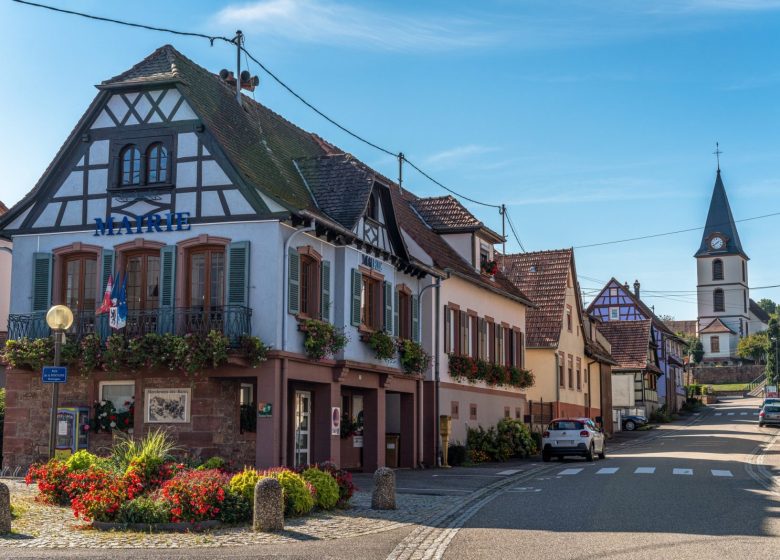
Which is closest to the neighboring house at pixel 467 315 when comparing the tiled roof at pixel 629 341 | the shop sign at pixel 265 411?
the shop sign at pixel 265 411

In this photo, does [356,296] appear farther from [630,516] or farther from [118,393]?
[630,516]

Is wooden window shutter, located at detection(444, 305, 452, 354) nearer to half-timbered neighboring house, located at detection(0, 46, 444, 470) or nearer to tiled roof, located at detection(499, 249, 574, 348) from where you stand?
half-timbered neighboring house, located at detection(0, 46, 444, 470)

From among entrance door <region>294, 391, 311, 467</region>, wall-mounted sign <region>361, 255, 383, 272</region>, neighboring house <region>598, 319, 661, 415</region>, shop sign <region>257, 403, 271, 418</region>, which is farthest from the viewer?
neighboring house <region>598, 319, 661, 415</region>

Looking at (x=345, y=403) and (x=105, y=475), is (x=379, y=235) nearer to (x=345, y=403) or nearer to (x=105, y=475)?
(x=345, y=403)

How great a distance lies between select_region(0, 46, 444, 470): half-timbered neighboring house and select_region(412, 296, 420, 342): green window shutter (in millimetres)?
4807

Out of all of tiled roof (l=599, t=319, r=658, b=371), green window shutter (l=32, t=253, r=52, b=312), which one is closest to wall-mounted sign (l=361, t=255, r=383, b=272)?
green window shutter (l=32, t=253, r=52, b=312)

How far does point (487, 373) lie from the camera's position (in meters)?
38.2

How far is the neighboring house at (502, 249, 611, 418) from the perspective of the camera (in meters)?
47.9

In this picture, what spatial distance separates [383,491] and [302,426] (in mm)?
9360

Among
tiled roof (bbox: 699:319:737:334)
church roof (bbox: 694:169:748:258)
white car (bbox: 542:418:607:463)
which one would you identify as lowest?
white car (bbox: 542:418:607:463)

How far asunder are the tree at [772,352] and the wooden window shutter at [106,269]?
10021 centimetres

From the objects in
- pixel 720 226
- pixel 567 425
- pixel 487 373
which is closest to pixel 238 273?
pixel 567 425

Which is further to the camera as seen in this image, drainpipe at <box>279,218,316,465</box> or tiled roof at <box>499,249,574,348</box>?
tiled roof at <box>499,249,574,348</box>

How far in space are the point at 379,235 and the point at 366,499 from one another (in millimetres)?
10828
